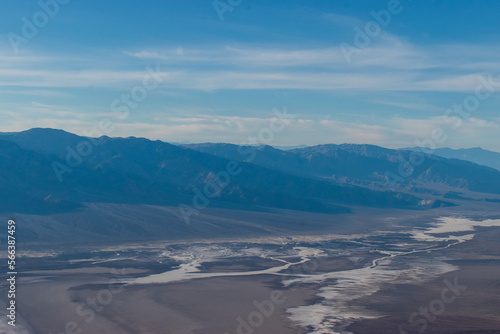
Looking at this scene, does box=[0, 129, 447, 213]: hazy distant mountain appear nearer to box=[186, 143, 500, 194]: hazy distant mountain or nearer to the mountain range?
the mountain range

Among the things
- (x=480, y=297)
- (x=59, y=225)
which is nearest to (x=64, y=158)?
(x=59, y=225)

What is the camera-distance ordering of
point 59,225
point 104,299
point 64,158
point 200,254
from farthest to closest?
point 64,158 → point 59,225 → point 200,254 → point 104,299

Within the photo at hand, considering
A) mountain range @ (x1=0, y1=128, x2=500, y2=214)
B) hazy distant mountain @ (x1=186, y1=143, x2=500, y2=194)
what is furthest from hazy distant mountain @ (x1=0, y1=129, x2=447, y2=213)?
hazy distant mountain @ (x1=186, y1=143, x2=500, y2=194)

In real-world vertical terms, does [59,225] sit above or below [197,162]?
below

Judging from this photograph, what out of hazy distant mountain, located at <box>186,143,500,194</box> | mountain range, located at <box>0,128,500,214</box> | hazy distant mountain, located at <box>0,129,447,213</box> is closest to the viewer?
mountain range, located at <box>0,128,500,214</box>

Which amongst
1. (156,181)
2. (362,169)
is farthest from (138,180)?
(362,169)

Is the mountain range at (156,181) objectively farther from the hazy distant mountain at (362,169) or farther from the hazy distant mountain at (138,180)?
the hazy distant mountain at (362,169)

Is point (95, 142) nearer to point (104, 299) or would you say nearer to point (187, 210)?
point (187, 210)

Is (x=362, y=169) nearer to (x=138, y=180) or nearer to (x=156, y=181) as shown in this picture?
(x=156, y=181)
